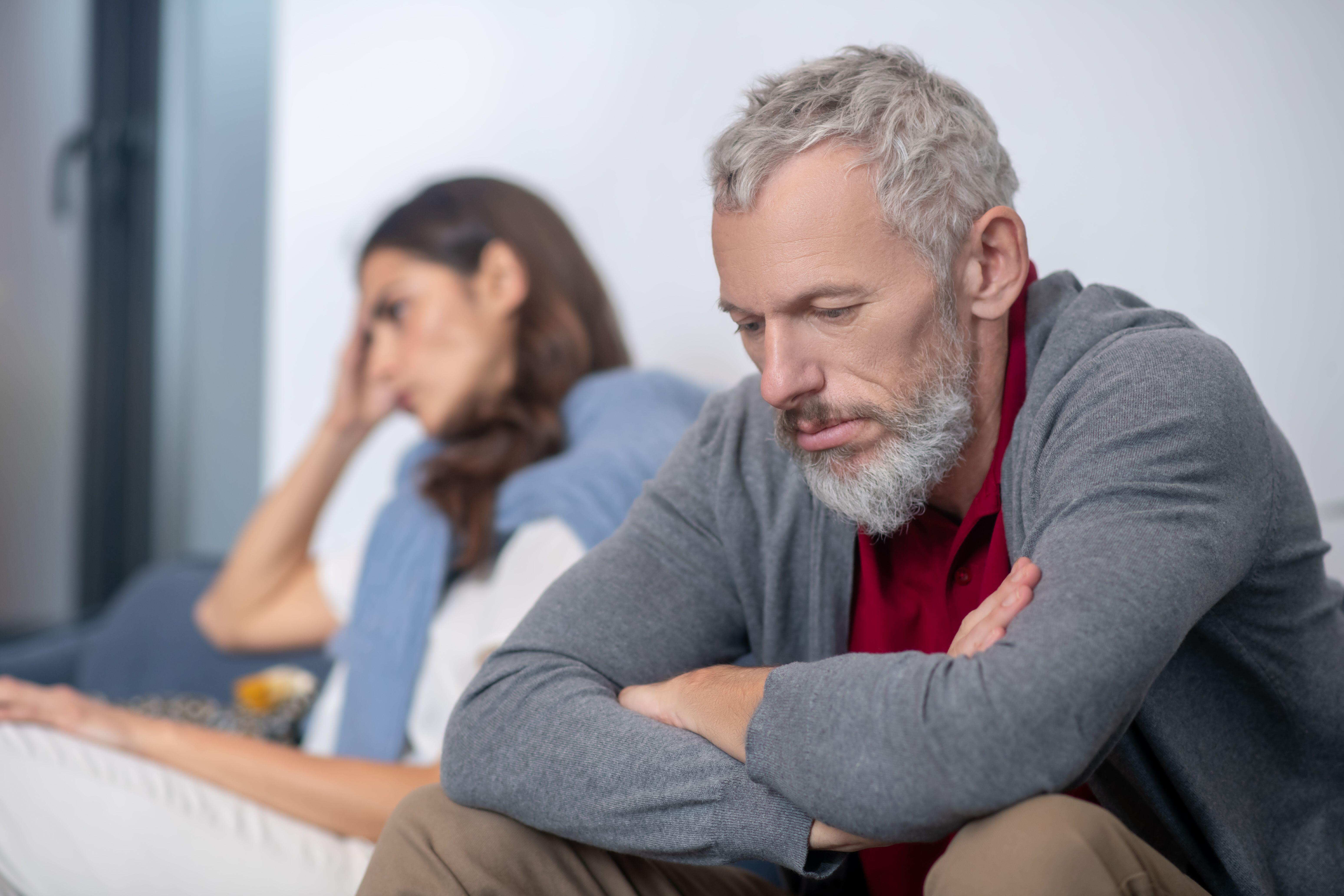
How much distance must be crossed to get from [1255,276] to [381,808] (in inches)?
55.3

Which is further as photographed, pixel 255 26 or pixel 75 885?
pixel 255 26

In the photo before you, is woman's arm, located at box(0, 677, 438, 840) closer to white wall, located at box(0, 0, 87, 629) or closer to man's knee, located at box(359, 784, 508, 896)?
man's knee, located at box(359, 784, 508, 896)

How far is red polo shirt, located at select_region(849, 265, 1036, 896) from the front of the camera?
3.38 feet

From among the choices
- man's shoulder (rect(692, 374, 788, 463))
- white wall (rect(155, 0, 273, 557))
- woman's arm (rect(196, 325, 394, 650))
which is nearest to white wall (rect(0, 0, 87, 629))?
white wall (rect(155, 0, 273, 557))

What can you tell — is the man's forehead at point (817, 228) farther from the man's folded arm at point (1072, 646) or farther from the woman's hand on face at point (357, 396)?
the woman's hand on face at point (357, 396)

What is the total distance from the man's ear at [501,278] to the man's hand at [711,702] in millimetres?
1004

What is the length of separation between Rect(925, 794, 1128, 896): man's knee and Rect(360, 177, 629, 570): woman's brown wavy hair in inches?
46.8

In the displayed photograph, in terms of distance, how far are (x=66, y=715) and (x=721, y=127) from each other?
4.90 feet

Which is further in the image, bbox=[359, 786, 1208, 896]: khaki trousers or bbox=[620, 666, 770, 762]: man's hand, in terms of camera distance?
bbox=[620, 666, 770, 762]: man's hand

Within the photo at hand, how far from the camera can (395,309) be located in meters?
1.89

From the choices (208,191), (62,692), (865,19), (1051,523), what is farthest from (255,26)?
(1051,523)

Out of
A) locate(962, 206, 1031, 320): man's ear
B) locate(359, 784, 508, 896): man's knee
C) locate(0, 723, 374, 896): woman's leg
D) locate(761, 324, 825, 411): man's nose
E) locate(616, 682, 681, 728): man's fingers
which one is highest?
locate(962, 206, 1031, 320): man's ear

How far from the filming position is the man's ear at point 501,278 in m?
1.86

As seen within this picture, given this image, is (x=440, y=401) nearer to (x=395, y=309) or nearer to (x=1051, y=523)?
(x=395, y=309)
